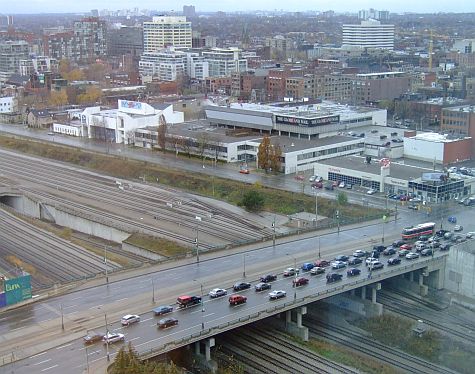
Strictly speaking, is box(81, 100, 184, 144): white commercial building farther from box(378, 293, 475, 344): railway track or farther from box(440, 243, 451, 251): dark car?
box(378, 293, 475, 344): railway track

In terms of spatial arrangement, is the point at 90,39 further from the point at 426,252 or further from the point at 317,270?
the point at 317,270

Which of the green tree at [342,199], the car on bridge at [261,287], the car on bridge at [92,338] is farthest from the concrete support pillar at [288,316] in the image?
the green tree at [342,199]

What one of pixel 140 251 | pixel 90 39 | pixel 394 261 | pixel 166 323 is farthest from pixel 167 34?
pixel 166 323

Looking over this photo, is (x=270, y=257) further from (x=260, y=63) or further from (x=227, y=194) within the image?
(x=260, y=63)

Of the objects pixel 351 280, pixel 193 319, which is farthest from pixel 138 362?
pixel 351 280

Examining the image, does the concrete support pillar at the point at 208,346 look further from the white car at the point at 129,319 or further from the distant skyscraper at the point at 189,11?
the distant skyscraper at the point at 189,11
